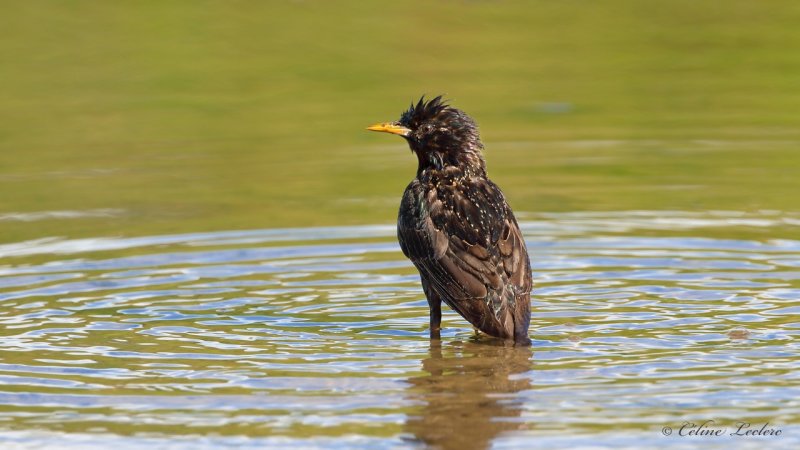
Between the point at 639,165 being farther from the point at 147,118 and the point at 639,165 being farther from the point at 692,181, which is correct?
the point at 147,118

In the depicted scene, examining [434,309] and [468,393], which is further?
[434,309]

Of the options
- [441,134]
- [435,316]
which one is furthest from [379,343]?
[441,134]

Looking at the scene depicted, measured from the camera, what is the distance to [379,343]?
9039 millimetres

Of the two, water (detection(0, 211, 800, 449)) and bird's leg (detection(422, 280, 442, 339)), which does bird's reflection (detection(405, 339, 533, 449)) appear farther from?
bird's leg (detection(422, 280, 442, 339))

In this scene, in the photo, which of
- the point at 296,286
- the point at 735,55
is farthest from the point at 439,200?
the point at 735,55

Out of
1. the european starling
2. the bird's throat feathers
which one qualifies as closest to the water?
the european starling

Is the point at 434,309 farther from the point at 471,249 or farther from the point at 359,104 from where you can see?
the point at 359,104

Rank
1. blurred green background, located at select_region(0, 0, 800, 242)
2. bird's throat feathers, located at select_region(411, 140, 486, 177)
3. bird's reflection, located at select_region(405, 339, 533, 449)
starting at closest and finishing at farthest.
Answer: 1. bird's reflection, located at select_region(405, 339, 533, 449)
2. bird's throat feathers, located at select_region(411, 140, 486, 177)
3. blurred green background, located at select_region(0, 0, 800, 242)

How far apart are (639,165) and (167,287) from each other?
17.0 feet

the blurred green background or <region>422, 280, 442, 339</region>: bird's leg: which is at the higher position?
the blurred green background

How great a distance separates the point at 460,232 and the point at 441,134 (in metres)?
0.91

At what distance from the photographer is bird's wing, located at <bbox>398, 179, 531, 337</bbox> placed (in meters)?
8.97

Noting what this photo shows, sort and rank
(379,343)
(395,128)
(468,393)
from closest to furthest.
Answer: (468,393) → (379,343) → (395,128)

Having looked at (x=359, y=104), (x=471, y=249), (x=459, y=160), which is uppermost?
(x=359, y=104)
